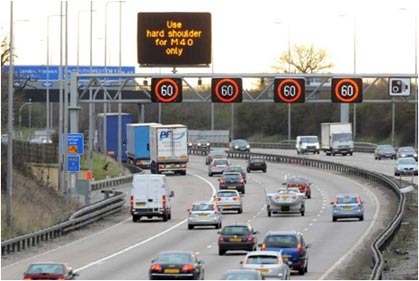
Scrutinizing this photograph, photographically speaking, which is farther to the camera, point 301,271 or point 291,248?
point 291,248

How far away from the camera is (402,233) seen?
5559 centimetres

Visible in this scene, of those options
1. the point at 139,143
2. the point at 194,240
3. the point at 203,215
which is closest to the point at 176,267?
the point at 194,240

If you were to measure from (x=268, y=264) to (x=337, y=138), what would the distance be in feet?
307

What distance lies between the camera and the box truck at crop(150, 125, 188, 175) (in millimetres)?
93250

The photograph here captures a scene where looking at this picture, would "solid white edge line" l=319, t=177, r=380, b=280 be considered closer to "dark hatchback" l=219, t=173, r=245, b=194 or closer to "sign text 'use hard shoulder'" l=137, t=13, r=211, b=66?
"dark hatchback" l=219, t=173, r=245, b=194

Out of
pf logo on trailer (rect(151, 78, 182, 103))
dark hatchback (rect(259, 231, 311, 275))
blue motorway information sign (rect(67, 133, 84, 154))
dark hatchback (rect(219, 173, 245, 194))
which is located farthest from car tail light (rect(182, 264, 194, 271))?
dark hatchback (rect(219, 173, 245, 194))

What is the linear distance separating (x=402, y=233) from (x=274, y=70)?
9663cm

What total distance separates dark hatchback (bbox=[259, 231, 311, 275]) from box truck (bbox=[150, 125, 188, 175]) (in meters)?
53.1

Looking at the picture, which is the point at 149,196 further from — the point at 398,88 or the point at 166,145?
the point at 166,145

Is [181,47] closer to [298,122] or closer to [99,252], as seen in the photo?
[99,252]

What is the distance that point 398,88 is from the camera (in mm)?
61250

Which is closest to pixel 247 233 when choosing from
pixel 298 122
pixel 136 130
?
pixel 136 130

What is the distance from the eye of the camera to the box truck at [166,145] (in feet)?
306

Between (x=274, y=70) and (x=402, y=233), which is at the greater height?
(x=274, y=70)
